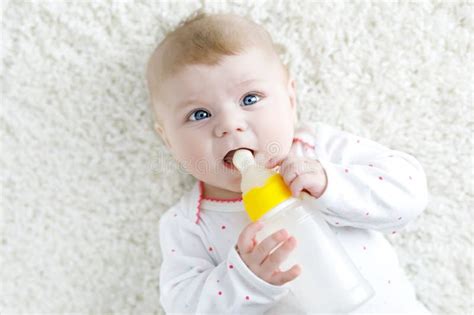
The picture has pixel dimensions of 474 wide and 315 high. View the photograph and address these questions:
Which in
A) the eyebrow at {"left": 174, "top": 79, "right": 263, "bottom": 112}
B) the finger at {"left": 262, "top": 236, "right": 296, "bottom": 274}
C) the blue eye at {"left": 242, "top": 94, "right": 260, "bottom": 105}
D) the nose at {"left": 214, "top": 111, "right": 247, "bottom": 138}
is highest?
the eyebrow at {"left": 174, "top": 79, "right": 263, "bottom": 112}

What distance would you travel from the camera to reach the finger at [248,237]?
1.07 m

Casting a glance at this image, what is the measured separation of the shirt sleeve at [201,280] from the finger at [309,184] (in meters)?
0.19

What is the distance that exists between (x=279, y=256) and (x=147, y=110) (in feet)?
1.99

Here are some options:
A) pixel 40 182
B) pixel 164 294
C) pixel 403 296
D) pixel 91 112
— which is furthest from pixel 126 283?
pixel 403 296

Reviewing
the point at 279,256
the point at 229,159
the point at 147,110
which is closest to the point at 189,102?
the point at 229,159

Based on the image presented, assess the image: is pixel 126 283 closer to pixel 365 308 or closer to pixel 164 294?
pixel 164 294

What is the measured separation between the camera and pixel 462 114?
1.49 meters

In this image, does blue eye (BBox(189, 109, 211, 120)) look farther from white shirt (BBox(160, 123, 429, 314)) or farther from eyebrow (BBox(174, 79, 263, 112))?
white shirt (BBox(160, 123, 429, 314))

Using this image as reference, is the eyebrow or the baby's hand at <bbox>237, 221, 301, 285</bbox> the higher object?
the eyebrow

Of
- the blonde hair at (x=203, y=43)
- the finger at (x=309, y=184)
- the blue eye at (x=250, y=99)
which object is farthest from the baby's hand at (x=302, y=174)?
the blonde hair at (x=203, y=43)

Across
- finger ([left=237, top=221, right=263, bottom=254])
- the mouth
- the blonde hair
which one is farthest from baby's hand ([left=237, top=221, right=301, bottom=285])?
the blonde hair

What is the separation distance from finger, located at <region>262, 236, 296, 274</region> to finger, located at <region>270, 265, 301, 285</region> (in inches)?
0.7

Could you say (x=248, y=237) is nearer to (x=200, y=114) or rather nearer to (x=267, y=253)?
(x=267, y=253)

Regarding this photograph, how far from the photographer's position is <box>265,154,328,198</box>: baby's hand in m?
1.12
